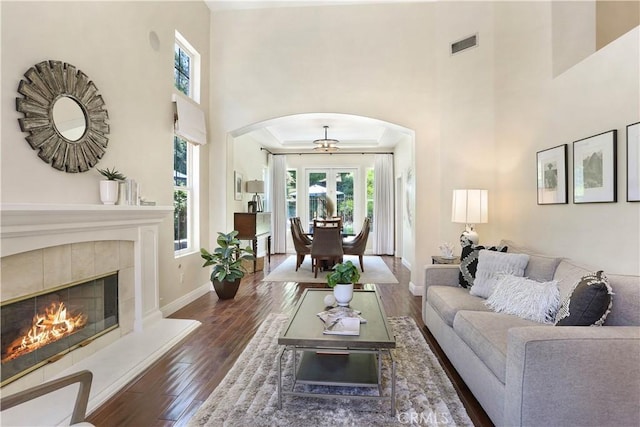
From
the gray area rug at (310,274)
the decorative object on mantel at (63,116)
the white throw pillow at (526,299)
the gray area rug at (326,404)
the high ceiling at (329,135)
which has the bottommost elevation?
the gray area rug at (326,404)

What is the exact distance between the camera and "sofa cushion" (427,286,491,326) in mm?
2521

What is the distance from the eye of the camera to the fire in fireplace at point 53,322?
1.94 m

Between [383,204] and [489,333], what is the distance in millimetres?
6542

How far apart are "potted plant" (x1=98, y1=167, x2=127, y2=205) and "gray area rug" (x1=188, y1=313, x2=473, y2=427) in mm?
1641

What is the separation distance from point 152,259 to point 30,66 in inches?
73.2

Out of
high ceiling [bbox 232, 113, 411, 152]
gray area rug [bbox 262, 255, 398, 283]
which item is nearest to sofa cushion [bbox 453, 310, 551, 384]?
gray area rug [bbox 262, 255, 398, 283]

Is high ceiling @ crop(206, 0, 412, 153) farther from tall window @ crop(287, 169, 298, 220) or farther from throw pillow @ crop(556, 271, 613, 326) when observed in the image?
throw pillow @ crop(556, 271, 613, 326)

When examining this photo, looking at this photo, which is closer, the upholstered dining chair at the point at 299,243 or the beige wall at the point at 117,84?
the beige wall at the point at 117,84

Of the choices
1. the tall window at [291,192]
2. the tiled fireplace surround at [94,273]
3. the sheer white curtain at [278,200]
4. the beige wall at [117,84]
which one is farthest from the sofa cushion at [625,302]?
the tall window at [291,192]

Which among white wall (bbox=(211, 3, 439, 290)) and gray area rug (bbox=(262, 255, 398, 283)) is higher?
white wall (bbox=(211, 3, 439, 290))

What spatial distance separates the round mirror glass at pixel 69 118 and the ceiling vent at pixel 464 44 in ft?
14.2

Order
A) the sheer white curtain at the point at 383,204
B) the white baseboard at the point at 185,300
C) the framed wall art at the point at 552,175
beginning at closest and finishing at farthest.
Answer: the framed wall art at the point at 552,175 < the white baseboard at the point at 185,300 < the sheer white curtain at the point at 383,204

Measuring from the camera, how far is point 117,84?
2912 mm

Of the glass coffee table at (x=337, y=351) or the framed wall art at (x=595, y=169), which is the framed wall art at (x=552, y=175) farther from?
the glass coffee table at (x=337, y=351)
